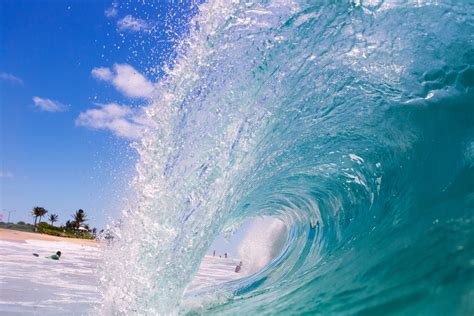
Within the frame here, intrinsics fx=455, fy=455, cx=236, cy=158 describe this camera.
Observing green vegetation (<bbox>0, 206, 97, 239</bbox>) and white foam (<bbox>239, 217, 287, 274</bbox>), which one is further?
green vegetation (<bbox>0, 206, 97, 239</bbox>)

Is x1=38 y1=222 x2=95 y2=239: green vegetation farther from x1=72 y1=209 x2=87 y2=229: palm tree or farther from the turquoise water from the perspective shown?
the turquoise water

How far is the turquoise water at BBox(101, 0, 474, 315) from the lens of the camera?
3920mm

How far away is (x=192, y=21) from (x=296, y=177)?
2.55 meters

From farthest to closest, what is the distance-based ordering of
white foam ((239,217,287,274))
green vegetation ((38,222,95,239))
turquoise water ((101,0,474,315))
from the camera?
green vegetation ((38,222,95,239)) → white foam ((239,217,287,274)) → turquoise water ((101,0,474,315))

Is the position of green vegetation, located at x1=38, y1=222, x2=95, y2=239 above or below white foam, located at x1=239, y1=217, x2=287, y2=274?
above

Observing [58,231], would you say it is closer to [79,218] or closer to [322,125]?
[79,218]

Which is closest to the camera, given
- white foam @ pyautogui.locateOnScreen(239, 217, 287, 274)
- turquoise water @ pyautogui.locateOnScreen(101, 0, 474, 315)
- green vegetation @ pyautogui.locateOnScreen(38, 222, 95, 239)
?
turquoise water @ pyautogui.locateOnScreen(101, 0, 474, 315)

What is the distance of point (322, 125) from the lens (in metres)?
4.76

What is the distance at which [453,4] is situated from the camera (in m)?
4.15

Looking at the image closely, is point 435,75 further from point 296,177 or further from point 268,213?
point 268,213

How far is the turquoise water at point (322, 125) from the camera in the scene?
392 cm

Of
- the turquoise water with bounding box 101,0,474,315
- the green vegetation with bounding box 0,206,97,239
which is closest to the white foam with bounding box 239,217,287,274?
the turquoise water with bounding box 101,0,474,315

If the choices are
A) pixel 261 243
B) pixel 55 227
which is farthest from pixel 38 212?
pixel 261 243

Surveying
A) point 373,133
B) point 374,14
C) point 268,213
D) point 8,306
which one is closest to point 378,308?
point 373,133
